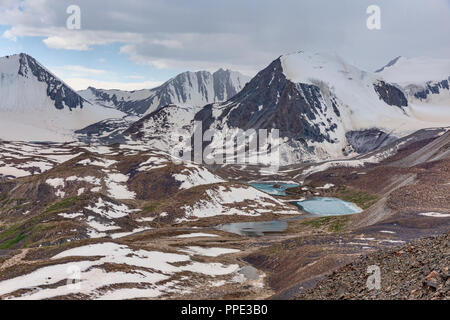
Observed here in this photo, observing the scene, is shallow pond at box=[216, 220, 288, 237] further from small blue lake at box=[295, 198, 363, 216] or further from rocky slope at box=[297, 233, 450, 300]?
rocky slope at box=[297, 233, 450, 300]

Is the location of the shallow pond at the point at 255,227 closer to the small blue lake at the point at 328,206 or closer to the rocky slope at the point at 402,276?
the small blue lake at the point at 328,206

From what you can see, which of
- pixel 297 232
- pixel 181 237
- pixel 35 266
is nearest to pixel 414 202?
pixel 297 232

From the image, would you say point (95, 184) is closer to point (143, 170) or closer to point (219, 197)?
point (143, 170)

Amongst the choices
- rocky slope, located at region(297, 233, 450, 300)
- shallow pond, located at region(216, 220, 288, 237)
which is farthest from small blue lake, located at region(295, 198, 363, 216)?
rocky slope, located at region(297, 233, 450, 300)

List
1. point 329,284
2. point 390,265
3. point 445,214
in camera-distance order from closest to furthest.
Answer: point 390,265 → point 329,284 → point 445,214

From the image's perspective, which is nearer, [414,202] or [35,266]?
[35,266]

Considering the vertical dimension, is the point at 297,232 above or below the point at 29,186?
below

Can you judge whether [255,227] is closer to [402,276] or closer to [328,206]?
[328,206]
